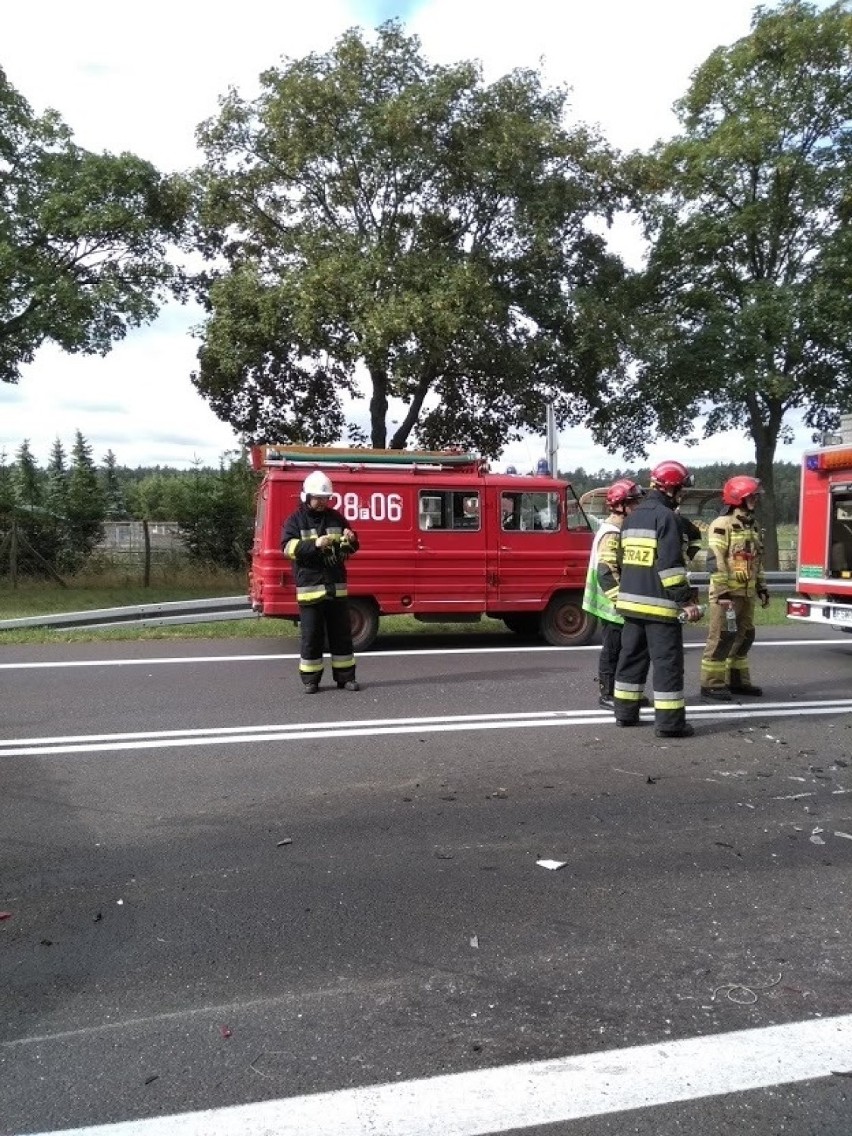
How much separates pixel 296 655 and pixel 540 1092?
814cm

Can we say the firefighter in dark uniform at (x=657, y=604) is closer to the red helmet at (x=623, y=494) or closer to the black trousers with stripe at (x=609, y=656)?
the black trousers with stripe at (x=609, y=656)

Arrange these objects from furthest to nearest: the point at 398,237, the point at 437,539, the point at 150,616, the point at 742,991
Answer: the point at 398,237, the point at 150,616, the point at 437,539, the point at 742,991

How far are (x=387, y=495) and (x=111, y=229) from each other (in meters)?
9.51

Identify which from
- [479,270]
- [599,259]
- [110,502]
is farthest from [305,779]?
[110,502]

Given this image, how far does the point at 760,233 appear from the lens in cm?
2117

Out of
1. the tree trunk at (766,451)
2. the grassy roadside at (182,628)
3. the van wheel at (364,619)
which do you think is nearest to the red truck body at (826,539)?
the grassy roadside at (182,628)

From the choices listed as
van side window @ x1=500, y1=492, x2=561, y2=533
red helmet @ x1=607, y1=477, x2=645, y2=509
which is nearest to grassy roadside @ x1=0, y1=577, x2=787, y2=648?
van side window @ x1=500, y1=492, x2=561, y2=533

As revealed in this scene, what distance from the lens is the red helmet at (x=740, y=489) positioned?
26.2 feet

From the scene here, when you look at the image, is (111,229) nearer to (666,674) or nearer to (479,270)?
(479,270)

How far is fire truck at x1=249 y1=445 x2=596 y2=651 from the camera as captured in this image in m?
10.9

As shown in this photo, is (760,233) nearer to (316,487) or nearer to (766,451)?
(766,451)

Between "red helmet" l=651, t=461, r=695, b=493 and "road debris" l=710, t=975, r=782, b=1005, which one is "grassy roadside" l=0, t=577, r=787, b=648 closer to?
"red helmet" l=651, t=461, r=695, b=493

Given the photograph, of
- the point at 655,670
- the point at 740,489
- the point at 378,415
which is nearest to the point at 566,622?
the point at 740,489

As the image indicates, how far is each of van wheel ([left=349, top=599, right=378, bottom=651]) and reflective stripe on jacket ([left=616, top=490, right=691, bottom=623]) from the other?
15.5 ft
